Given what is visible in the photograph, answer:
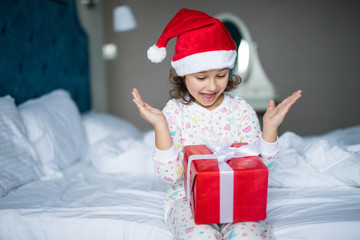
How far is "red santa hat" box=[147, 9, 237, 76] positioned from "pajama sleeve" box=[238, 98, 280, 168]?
0.23 metres

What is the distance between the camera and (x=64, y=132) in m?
1.75

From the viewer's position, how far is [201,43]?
43.1 inches

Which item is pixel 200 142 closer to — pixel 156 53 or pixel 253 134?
pixel 253 134

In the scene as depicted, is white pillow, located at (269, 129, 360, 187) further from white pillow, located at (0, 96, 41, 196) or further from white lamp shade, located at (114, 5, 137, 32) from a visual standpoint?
white lamp shade, located at (114, 5, 137, 32)

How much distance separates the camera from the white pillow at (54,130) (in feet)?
5.15

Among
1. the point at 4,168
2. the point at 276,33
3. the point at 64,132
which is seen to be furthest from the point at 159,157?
the point at 276,33

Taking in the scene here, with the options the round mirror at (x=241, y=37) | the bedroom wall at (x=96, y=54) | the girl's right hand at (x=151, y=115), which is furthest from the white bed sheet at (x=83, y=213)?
the round mirror at (x=241, y=37)

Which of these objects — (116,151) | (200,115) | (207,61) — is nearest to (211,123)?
(200,115)

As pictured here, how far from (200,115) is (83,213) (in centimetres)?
59

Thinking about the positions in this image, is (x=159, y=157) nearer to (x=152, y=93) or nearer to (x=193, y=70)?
(x=193, y=70)

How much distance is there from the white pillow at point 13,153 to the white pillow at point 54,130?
7 cm

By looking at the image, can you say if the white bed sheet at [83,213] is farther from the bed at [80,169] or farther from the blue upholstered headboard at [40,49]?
the blue upholstered headboard at [40,49]

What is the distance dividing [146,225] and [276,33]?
9.20ft

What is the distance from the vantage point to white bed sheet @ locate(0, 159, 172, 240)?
1.06m
